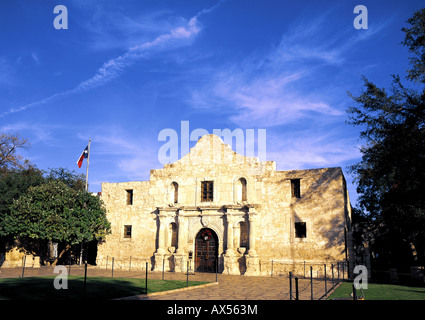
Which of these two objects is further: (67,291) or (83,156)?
(83,156)

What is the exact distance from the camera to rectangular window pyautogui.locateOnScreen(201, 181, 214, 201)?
27.2 metres

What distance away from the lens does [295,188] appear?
82.1 feet

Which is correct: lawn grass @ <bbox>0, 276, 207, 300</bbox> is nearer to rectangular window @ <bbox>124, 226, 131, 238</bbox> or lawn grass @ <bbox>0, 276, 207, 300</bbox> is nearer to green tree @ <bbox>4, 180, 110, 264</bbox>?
green tree @ <bbox>4, 180, 110, 264</bbox>

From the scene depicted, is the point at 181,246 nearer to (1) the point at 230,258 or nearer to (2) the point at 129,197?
(1) the point at 230,258

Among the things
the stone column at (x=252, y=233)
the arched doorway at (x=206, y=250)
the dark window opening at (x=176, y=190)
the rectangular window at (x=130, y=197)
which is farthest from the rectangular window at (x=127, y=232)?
the stone column at (x=252, y=233)

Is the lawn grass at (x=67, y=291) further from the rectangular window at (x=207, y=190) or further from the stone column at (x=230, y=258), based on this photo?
the rectangular window at (x=207, y=190)

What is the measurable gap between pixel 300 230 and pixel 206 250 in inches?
266

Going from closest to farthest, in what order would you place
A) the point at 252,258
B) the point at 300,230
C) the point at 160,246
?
the point at 252,258, the point at 300,230, the point at 160,246

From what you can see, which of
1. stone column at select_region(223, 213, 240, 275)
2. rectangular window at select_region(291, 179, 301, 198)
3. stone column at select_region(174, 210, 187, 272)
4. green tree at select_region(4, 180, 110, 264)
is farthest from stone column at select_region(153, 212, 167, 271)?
rectangular window at select_region(291, 179, 301, 198)

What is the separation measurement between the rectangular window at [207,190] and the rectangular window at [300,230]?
21.2 feet

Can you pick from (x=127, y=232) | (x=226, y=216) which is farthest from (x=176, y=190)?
(x=127, y=232)

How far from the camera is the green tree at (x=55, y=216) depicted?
26.0 metres
